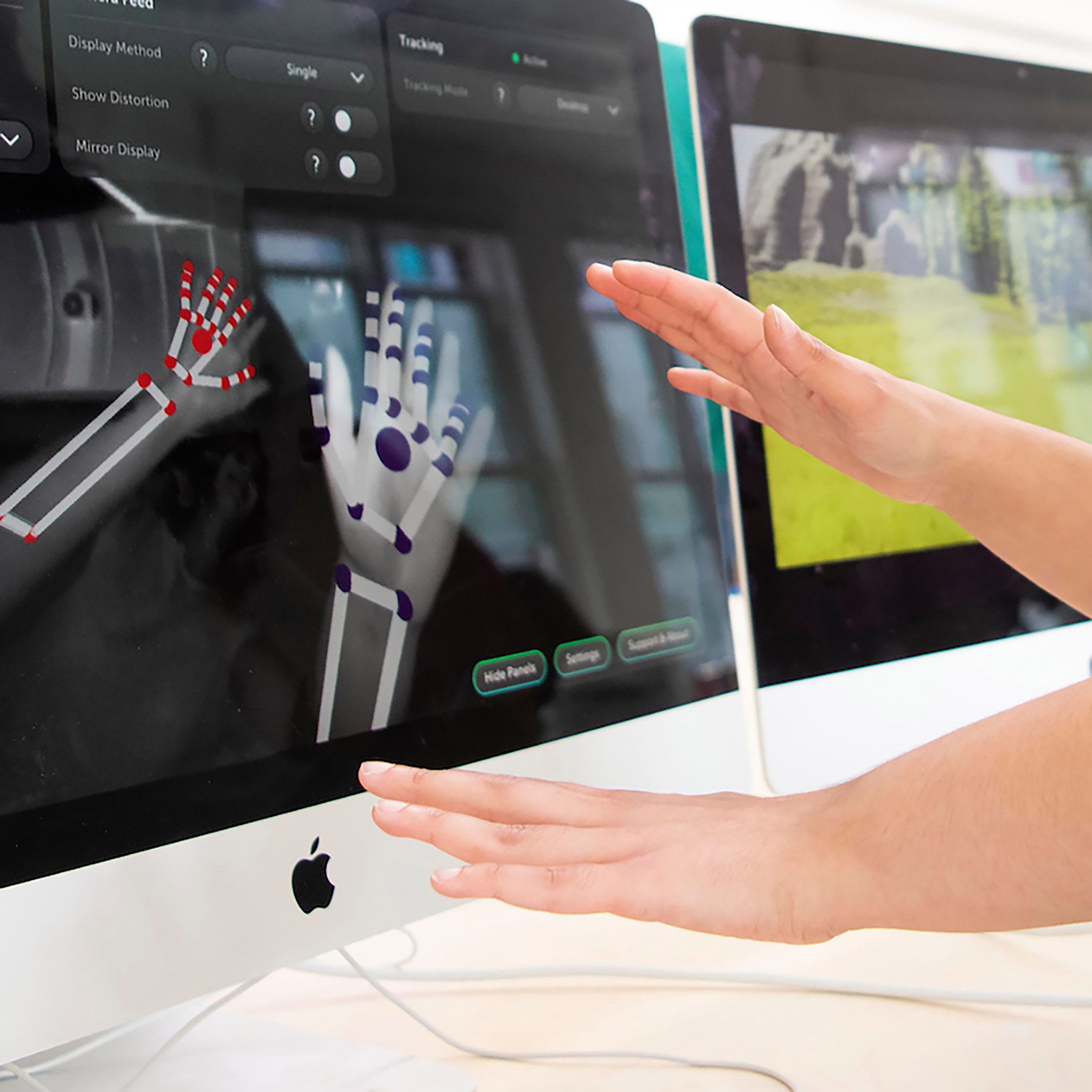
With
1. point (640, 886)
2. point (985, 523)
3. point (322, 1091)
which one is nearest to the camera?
point (640, 886)

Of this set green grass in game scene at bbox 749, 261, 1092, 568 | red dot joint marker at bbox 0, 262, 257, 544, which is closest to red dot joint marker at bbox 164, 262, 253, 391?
red dot joint marker at bbox 0, 262, 257, 544

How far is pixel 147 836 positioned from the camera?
0.45 m

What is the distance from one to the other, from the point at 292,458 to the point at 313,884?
21cm

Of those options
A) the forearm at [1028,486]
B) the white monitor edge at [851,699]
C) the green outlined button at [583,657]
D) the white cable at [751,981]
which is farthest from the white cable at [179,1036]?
the forearm at [1028,486]

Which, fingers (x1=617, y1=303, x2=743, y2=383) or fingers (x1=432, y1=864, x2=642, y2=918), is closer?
fingers (x1=432, y1=864, x2=642, y2=918)

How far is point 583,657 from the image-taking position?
24.0 inches

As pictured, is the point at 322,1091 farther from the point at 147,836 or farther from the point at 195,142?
the point at 195,142

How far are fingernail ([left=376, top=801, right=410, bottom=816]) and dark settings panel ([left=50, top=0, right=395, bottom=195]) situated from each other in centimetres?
31

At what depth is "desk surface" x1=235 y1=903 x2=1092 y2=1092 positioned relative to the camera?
570mm

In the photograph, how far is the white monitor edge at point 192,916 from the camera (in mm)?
420

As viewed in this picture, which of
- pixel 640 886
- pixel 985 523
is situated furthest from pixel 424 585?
pixel 985 523

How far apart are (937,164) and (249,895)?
30.9 inches

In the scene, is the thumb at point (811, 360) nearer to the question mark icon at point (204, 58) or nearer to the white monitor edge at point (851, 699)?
the white monitor edge at point (851, 699)

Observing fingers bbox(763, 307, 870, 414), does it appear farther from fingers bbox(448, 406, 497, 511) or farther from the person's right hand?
fingers bbox(448, 406, 497, 511)
